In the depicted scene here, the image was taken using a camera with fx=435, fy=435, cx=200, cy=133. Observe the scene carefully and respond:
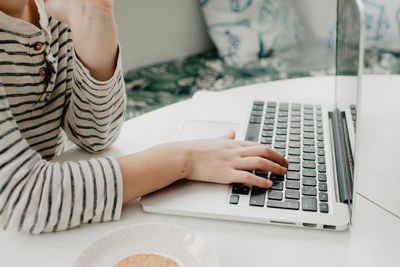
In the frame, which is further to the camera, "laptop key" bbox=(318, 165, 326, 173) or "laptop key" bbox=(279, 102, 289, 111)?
"laptop key" bbox=(279, 102, 289, 111)

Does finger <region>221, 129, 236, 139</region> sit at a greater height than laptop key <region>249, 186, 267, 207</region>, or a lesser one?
greater

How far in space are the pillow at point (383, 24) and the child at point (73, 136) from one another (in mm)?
1135

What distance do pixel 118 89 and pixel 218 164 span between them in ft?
0.74

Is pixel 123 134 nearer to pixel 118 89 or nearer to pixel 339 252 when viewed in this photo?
pixel 118 89

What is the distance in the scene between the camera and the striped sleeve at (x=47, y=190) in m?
0.50

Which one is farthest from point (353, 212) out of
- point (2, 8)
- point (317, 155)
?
point (2, 8)

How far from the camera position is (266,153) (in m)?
0.60

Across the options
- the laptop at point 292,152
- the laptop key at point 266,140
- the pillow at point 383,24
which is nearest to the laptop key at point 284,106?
the laptop at point 292,152

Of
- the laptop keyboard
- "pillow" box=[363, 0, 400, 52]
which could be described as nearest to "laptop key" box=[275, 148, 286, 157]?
the laptop keyboard

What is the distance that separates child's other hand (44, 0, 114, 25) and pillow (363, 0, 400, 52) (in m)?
1.21

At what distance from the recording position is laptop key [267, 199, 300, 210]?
0.52 metres

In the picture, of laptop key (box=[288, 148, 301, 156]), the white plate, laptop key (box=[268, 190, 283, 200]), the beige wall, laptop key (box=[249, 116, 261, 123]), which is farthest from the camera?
Answer: the beige wall

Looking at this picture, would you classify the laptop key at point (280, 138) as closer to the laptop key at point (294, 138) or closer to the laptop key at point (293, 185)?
the laptop key at point (294, 138)

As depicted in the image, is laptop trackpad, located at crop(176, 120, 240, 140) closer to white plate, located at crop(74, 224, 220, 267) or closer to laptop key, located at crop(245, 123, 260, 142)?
laptop key, located at crop(245, 123, 260, 142)
